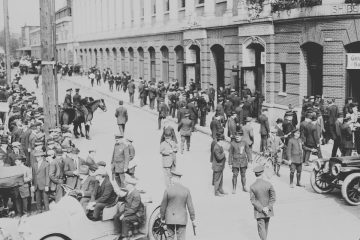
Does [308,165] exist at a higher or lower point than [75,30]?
lower

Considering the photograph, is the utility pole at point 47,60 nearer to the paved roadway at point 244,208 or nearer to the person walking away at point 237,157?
the paved roadway at point 244,208

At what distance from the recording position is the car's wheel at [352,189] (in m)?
12.3

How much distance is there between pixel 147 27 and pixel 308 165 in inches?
1209

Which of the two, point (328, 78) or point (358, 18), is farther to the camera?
point (328, 78)

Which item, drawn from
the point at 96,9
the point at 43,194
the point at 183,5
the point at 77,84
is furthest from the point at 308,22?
the point at 96,9

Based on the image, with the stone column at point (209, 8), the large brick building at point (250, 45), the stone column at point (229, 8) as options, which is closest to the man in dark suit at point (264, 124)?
the large brick building at point (250, 45)

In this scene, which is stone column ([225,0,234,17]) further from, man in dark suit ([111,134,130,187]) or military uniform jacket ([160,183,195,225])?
military uniform jacket ([160,183,195,225])

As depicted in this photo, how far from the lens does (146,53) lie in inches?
1791

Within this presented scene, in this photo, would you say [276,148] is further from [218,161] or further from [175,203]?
[175,203]

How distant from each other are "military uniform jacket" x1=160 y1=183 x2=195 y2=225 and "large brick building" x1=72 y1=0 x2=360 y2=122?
13464mm

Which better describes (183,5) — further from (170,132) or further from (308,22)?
(170,132)

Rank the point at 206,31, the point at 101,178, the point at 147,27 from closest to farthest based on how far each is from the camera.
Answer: the point at 101,178
the point at 206,31
the point at 147,27

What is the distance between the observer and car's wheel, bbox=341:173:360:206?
40.5 ft

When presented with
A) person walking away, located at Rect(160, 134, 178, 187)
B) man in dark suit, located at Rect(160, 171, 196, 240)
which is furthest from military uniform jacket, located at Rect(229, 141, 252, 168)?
man in dark suit, located at Rect(160, 171, 196, 240)
